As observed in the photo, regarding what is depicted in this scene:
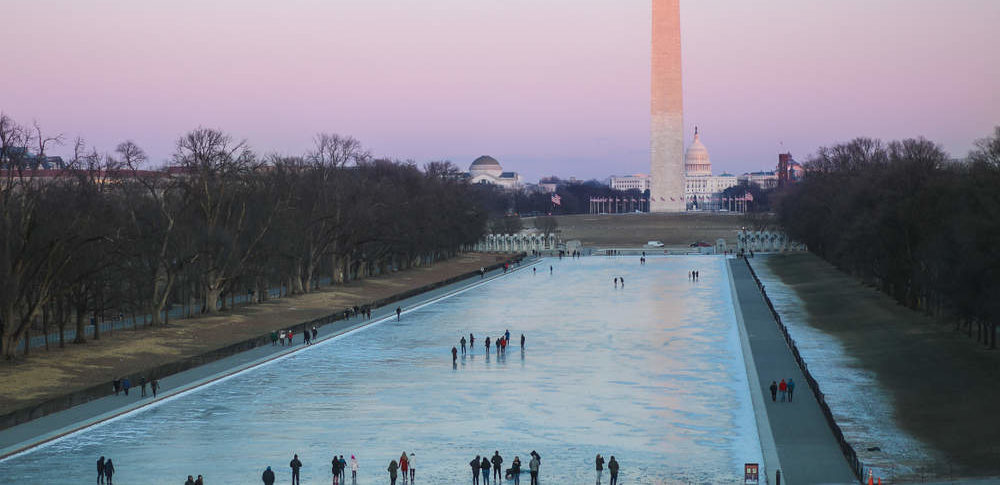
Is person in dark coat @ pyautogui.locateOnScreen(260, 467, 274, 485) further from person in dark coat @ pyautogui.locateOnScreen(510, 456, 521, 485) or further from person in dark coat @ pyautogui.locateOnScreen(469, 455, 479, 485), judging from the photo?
person in dark coat @ pyautogui.locateOnScreen(510, 456, 521, 485)

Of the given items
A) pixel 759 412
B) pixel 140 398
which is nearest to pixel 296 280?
pixel 140 398

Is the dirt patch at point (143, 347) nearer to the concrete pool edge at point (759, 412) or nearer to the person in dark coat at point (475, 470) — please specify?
the person in dark coat at point (475, 470)

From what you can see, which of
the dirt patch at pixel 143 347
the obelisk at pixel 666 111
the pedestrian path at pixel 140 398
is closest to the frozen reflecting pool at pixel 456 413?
the pedestrian path at pixel 140 398

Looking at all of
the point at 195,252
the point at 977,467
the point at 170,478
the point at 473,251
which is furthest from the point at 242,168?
the point at 473,251

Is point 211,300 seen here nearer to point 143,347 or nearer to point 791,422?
point 143,347

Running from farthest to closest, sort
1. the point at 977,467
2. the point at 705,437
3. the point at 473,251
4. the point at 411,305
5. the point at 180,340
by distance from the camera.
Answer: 1. the point at 473,251
2. the point at 411,305
3. the point at 180,340
4. the point at 705,437
5. the point at 977,467

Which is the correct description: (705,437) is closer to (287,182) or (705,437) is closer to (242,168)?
(242,168)
